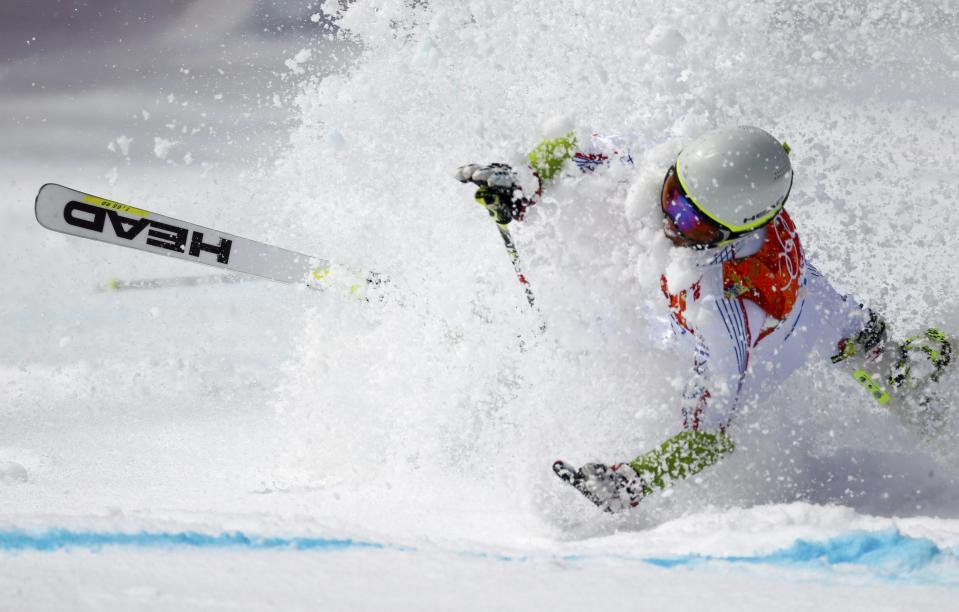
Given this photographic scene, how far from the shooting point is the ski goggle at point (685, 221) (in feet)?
A: 8.41

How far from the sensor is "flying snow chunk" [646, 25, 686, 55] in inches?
122

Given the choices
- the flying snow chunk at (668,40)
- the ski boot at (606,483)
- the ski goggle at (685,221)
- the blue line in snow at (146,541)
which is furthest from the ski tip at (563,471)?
the flying snow chunk at (668,40)

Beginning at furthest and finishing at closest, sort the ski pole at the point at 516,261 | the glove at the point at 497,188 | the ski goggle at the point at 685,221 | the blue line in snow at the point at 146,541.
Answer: the ski pole at the point at 516,261, the glove at the point at 497,188, the ski goggle at the point at 685,221, the blue line in snow at the point at 146,541

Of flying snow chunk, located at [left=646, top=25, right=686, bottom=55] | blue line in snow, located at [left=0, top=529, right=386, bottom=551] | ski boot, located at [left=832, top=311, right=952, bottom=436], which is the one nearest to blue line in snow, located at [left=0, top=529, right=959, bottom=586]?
blue line in snow, located at [left=0, top=529, right=386, bottom=551]

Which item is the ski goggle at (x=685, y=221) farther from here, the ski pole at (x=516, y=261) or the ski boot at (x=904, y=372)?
the ski boot at (x=904, y=372)

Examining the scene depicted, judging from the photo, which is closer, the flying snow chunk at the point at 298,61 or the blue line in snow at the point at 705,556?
the blue line in snow at the point at 705,556

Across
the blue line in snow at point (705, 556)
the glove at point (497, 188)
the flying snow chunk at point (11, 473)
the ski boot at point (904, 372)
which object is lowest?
the flying snow chunk at point (11, 473)

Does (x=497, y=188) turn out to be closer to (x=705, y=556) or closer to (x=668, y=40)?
(x=668, y=40)

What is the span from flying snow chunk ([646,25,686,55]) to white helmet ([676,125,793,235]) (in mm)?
684

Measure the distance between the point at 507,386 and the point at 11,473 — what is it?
2.15m

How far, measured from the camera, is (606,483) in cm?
248

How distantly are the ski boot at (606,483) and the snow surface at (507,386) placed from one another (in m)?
0.12

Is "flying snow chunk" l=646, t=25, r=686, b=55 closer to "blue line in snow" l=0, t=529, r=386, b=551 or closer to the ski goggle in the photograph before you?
the ski goggle

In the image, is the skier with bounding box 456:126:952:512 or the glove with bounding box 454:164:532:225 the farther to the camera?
the glove with bounding box 454:164:532:225
